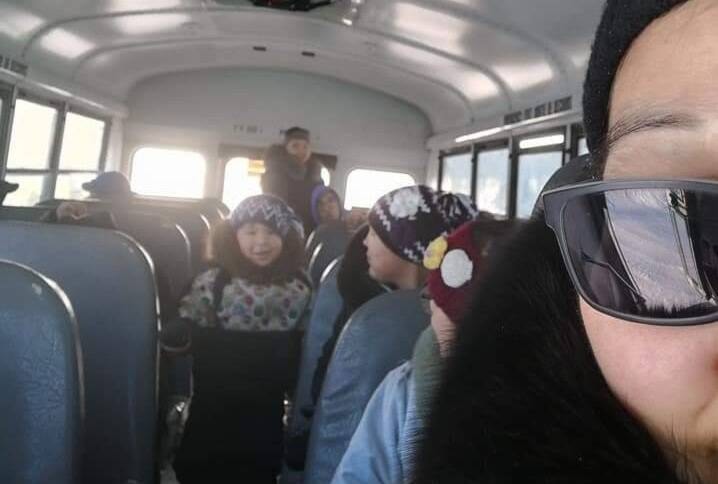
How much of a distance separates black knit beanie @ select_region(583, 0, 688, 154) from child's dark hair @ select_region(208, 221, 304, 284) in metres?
1.84

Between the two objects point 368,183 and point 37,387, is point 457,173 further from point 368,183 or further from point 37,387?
point 37,387

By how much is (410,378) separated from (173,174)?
6822 millimetres

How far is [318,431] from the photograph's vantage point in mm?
1468

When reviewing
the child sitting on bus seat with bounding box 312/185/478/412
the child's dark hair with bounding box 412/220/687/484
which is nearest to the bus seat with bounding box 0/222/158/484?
the child sitting on bus seat with bounding box 312/185/478/412

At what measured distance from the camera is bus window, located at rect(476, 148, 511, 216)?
5266 mm

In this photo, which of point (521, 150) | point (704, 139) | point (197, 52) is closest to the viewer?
point (704, 139)

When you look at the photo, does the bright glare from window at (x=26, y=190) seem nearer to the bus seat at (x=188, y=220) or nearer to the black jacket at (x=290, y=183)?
the bus seat at (x=188, y=220)

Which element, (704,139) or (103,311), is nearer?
(704,139)

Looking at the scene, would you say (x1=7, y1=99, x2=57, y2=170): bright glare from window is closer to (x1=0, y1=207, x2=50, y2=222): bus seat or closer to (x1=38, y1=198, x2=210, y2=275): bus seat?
(x1=38, y1=198, x2=210, y2=275): bus seat

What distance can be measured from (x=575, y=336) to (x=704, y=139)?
21 cm

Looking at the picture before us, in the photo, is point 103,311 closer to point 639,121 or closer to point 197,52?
point 639,121

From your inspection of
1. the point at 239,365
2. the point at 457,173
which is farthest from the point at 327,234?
the point at 457,173

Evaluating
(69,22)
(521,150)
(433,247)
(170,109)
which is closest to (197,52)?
(170,109)

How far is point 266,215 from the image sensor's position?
2.53 m
